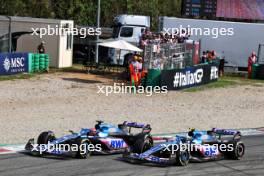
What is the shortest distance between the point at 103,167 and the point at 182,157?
5.21 feet

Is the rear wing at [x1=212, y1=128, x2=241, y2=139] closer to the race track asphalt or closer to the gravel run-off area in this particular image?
the race track asphalt

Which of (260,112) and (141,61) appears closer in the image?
(260,112)

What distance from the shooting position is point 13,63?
29.7 m

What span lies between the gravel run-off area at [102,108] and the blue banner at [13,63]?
1.20 metres

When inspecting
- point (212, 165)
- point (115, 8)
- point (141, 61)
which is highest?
point (115, 8)

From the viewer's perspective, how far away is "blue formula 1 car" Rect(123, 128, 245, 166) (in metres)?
12.6

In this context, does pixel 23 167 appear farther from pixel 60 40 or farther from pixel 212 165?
pixel 60 40

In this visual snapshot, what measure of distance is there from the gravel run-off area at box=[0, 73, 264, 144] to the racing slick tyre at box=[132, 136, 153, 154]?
Answer: 319cm

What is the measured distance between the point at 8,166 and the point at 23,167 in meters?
0.30

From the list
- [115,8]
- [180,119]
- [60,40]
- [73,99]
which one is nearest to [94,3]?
[115,8]

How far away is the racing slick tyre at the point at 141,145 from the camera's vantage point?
13.1 metres

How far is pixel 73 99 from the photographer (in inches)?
923
